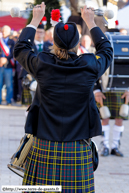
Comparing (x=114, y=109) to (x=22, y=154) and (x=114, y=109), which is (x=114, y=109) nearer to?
(x=114, y=109)

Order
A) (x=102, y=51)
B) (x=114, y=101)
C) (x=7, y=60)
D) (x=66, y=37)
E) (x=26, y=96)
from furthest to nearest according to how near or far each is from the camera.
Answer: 1. (x=7, y=60)
2. (x=26, y=96)
3. (x=114, y=101)
4. (x=102, y=51)
5. (x=66, y=37)

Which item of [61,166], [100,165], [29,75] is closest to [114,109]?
[100,165]

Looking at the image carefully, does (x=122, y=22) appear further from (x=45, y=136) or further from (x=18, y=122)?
(x=45, y=136)

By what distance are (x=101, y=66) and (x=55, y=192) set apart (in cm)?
81

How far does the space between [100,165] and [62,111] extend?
108 inches

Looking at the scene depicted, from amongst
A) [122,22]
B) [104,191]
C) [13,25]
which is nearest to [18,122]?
[122,22]

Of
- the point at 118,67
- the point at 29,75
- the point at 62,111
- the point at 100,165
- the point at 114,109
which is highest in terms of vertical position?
the point at 62,111

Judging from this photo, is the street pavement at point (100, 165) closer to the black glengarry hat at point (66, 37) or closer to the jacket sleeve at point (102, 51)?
the jacket sleeve at point (102, 51)

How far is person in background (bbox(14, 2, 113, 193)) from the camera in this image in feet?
7.17

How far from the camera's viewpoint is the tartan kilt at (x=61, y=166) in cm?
226

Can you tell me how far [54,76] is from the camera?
85.3 inches

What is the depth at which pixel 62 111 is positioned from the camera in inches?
87.9

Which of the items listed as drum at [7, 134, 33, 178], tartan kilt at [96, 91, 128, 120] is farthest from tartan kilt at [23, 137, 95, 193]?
tartan kilt at [96, 91, 128, 120]

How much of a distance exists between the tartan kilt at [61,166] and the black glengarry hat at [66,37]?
1.95 feet
